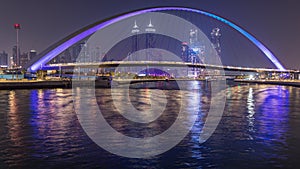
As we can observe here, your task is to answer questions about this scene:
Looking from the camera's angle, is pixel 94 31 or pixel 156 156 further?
pixel 94 31

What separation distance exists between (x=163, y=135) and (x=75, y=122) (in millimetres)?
4859

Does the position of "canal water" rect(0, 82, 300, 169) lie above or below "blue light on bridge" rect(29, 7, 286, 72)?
below

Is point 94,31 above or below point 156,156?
above

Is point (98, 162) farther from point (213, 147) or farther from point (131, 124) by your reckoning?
point (131, 124)

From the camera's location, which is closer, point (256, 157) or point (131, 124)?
point (256, 157)

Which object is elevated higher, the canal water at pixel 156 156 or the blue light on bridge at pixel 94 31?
the blue light on bridge at pixel 94 31

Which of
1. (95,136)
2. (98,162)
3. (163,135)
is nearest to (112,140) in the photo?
(95,136)

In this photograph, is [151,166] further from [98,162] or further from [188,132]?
[188,132]

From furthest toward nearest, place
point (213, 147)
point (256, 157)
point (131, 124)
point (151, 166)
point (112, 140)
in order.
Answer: point (131, 124) → point (112, 140) → point (213, 147) → point (256, 157) → point (151, 166)

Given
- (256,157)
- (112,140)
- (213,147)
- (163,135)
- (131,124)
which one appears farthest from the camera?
(131,124)

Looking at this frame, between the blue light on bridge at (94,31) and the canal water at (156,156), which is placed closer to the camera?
the canal water at (156,156)

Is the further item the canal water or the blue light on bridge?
the blue light on bridge

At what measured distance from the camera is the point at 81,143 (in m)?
11.4

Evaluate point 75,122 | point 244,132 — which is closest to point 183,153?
point 244,132
